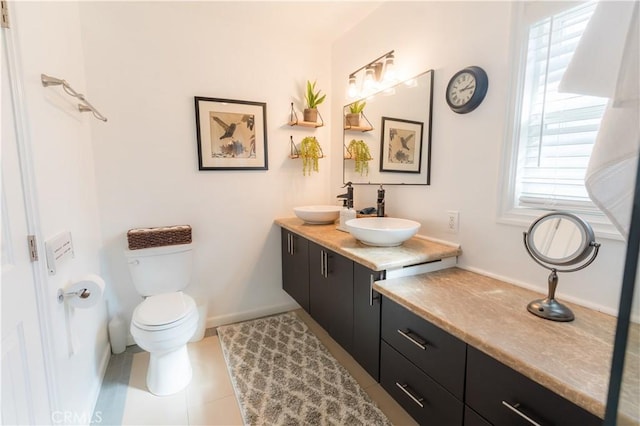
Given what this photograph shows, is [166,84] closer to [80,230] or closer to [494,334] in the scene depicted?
[80,230]

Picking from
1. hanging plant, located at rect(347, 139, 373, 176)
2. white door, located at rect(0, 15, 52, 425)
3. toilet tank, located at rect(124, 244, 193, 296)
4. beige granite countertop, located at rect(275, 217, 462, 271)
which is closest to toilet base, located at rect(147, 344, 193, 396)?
toilet tank, located at rect(124, 244, 193, 296)

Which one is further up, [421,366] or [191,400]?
[421,366]

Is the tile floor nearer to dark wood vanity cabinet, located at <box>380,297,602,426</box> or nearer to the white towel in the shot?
dark wood vanity cabinet, located at <box>380,297,602,426</box>

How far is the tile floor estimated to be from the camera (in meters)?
1.47

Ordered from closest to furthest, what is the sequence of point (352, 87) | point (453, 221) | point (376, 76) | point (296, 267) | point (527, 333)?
1. point (527, 333)
2. point (453, 221)
3. point (376, 76)
4. point (296, 267)
5. point (352, 87)

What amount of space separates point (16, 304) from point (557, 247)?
5.99 ft

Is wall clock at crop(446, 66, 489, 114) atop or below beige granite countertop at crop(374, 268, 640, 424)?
atop

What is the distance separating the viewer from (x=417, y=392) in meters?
1.12

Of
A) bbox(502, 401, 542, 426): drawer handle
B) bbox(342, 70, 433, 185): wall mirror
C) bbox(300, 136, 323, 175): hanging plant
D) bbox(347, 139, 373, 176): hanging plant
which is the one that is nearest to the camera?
bbox(502, 401, 542, 426): drawer handle

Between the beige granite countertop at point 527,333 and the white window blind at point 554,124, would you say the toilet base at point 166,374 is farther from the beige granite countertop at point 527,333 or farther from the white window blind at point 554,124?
the white window blind at point 554,124

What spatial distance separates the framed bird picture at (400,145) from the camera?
1768mm

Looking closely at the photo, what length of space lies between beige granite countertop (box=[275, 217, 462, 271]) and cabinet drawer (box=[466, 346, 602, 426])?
0.49 metres

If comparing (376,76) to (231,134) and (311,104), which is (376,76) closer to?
(311,104)

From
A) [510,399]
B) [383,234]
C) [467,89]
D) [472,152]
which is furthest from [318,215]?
[510,399]
